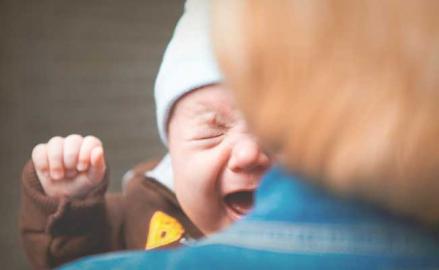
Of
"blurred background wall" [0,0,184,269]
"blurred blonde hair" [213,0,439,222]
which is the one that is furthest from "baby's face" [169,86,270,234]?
"blurred blonde hair" [213,0,439,222]

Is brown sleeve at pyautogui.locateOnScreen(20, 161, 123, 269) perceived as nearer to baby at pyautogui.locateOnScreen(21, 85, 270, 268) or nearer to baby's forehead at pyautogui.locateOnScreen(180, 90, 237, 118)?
baby at pyautogui.locateOnScreen(21, 85, 270, 268)

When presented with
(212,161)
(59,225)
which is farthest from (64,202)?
(212,161)

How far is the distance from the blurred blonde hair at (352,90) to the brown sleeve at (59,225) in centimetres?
36

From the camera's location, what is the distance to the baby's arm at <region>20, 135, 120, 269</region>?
61 centimetres

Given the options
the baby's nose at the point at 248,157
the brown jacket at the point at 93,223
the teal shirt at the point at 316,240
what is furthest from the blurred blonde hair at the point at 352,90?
the brown jacket at the point at 93,223

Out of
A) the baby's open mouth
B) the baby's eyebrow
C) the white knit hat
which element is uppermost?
the white knit hat

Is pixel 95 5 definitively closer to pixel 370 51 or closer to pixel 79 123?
pixel 79 123

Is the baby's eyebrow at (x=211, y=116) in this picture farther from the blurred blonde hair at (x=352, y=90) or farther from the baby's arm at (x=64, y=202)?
the blurred blonde hair at (x=352, y=90)

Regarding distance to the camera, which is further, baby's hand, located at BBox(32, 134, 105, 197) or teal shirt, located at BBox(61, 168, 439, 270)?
baby's hand, located at BBox(32, 134, 105, 197)

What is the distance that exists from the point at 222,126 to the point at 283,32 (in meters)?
0.26

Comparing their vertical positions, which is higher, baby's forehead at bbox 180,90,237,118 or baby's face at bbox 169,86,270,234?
baby's forehead at bbox 180,90,237,118

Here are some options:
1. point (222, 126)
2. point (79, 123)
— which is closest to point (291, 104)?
point (222, 126)

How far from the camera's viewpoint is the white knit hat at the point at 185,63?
0.57 meters

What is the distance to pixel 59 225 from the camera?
0.64 metres
